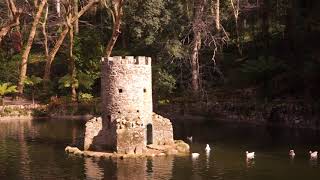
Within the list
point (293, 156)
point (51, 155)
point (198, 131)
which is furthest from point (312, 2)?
point (51, 155)

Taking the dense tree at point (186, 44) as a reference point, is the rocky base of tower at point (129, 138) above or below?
below

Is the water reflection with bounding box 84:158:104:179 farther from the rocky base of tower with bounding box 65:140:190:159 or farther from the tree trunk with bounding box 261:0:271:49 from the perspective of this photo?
the tree trunk with bounding box 261:0:271:49

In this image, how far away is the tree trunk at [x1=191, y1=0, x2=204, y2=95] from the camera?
201ft

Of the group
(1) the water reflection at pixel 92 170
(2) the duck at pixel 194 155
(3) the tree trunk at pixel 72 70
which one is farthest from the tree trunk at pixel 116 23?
(1) the water reflection at pixel 92 170

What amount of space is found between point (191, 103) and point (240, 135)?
15512 millimetres

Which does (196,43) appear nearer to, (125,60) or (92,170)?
(125,60)

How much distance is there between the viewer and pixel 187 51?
212 ft

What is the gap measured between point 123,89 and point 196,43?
84.4ft

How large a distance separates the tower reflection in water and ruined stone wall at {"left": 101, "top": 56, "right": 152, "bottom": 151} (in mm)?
2935

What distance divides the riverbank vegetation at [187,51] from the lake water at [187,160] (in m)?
12.0

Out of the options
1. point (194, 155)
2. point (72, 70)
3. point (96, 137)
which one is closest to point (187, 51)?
point (72, 70)

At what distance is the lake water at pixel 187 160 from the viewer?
30.7 meters

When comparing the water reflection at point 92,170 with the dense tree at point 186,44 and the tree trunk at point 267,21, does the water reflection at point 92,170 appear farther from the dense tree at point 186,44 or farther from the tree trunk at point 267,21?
the tree trunk at point 267,21

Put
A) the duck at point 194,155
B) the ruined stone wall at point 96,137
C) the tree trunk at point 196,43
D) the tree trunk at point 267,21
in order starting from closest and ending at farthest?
the duck at point 194,155 → the ruined stone wall at point 96,137 → the tree trunk at point 196,43 → the tree trunk at point 267,21
